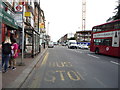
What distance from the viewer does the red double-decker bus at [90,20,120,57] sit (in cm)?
1440

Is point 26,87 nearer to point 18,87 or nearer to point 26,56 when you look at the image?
point 18,87

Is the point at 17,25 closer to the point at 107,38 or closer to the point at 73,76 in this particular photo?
the point at 73,76

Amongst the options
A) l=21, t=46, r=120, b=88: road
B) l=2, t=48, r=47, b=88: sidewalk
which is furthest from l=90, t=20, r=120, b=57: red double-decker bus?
l=2, t=48, r=47, b=88: sidewalk

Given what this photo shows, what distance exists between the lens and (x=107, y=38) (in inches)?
633

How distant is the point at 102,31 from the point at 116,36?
9.95ft

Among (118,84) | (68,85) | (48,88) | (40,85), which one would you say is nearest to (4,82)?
(40,85)

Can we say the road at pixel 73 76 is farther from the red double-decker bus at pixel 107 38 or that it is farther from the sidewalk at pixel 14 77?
the red double-decker bus at pixel 107 38

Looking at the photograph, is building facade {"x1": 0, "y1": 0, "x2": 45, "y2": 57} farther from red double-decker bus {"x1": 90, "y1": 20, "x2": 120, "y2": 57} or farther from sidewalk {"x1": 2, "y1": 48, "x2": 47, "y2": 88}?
red double-decker bus {"x1": 90, "y1": 20, "x2": 120, "y2": 57}

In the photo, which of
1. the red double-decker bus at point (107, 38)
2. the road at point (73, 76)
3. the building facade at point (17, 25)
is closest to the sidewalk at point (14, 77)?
the road at point (73, 76)

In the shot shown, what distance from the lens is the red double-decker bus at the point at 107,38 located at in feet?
47.2

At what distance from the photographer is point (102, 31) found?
682 inches

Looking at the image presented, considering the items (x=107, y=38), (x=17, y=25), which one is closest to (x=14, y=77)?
(x=17, y=25)

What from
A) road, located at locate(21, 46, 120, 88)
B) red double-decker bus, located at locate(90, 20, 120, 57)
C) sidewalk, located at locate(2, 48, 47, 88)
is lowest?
road, located at locate(21, 46, 120, 88)

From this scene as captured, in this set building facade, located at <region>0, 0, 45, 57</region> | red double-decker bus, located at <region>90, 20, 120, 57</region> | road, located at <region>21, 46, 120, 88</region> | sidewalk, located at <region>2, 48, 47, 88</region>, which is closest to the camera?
sidewalk, located at <region>2, 48, 47, 88</region>
